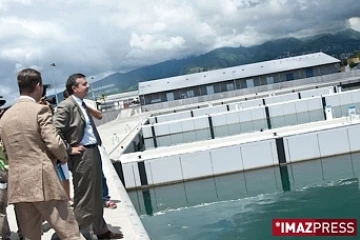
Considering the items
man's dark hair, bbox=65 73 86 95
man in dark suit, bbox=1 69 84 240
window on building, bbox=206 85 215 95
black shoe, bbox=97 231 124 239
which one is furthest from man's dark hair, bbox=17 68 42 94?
window on building, bbox=206 85 215 95

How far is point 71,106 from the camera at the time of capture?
438 centimetres

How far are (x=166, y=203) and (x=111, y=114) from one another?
115ft

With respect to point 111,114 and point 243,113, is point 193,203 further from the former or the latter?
point 111,114

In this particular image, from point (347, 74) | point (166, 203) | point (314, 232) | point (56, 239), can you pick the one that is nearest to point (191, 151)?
point (166, 203)

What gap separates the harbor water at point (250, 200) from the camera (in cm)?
977

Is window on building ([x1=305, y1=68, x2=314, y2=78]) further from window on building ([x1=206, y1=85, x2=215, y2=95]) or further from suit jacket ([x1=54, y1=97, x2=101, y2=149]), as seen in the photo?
suit jacket ([x1=54, y1=97, x2=101, y2=149])

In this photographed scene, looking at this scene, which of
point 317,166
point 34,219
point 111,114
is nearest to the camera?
point 34,219

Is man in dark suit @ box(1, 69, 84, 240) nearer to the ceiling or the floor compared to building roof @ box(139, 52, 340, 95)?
nearer to the floor

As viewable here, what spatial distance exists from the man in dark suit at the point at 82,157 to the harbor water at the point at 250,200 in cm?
515

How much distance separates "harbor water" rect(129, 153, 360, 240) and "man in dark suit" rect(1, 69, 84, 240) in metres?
6.05

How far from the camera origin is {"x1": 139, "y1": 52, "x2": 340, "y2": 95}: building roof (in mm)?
58031

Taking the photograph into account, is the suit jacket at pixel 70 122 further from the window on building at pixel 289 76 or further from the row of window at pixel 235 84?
the window on building at pixel 289 76

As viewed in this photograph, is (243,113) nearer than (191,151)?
No

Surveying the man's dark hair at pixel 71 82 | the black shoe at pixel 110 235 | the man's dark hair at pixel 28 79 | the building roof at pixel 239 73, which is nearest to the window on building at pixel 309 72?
the building roof at pixel 239 73
